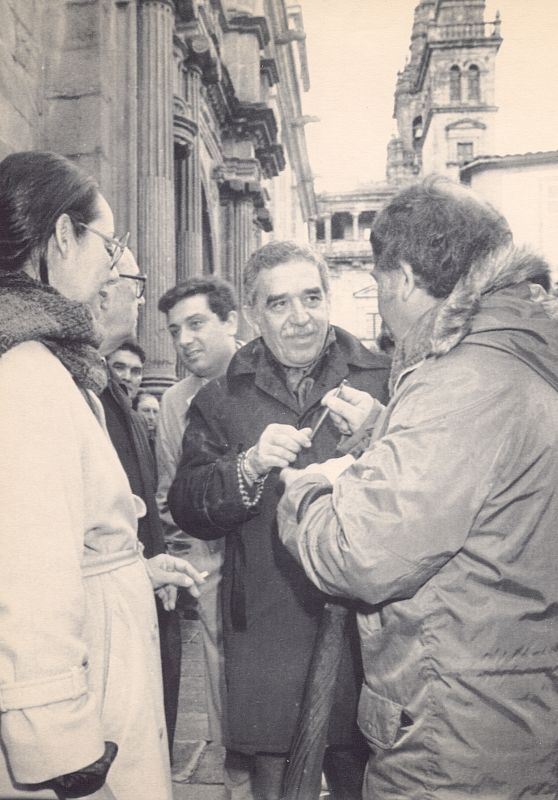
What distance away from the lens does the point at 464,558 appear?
1413 mm

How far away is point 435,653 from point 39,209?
120 centimetres

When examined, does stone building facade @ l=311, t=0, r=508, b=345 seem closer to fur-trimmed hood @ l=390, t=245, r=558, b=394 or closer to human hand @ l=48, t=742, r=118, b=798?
fur-trimmed hood @ l=390, t=245, r=558, b=394

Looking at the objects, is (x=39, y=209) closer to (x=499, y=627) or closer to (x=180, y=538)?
(x=499, y=627)

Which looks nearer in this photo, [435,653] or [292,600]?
[435,653]

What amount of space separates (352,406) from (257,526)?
59 cm

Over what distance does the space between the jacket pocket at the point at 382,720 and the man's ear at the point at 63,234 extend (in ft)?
3.74

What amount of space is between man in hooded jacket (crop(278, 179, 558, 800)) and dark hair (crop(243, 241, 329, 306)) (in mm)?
1205

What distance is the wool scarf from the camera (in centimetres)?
135

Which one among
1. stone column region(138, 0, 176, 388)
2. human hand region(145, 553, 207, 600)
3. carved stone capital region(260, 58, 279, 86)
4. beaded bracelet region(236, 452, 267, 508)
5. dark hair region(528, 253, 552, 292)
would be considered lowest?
human hand region(145, 553, 207, 600)

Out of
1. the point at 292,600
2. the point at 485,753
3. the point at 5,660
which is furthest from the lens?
the point at 292,600

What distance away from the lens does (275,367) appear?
8.50 ft

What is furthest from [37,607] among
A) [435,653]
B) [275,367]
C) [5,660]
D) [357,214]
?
[357,214]

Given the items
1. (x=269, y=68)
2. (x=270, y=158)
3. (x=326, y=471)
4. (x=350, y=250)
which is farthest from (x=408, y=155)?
(x=326, y=471)

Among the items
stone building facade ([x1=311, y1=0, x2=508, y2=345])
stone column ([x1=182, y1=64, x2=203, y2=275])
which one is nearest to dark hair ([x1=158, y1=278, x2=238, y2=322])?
stone column ([x1=182, y1=64, x2=203, y2=275])
